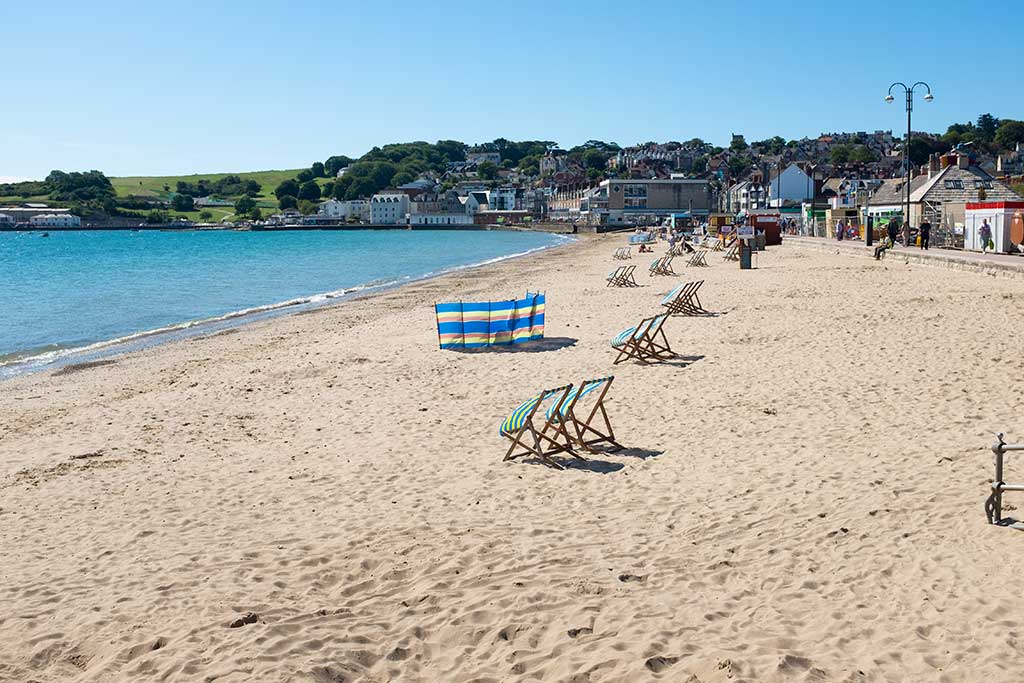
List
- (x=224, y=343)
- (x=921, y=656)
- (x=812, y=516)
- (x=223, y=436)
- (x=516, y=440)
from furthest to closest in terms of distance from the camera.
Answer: (x=224, y=343) < (x=223, y=436) < (x=516, y=440) < (x=812, y=516) < (x=921, y=656)

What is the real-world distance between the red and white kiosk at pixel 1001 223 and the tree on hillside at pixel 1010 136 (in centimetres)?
17531

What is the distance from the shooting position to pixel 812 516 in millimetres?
6598

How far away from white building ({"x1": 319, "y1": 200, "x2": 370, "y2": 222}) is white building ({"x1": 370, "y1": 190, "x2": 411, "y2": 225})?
8816 millimetres

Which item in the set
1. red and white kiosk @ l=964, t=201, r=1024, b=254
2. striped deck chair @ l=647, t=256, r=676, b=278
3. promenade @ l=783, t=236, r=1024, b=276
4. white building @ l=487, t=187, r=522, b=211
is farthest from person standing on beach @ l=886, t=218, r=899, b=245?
white building @ l=487, t=187, r=522, b=211

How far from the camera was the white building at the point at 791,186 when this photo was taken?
9981 cm

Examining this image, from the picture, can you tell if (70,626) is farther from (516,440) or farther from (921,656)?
(921,656)

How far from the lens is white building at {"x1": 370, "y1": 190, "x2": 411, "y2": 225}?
7172 inches

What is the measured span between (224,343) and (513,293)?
10679 mm

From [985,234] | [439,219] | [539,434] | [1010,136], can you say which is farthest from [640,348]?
[1010,136]

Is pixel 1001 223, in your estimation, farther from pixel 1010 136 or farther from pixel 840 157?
pixel 1010 136

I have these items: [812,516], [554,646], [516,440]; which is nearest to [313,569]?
[554,646]

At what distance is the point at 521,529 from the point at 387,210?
180 metres

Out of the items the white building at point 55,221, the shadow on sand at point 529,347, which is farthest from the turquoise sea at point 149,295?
the white building at point 55,221

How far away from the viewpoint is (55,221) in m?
185
